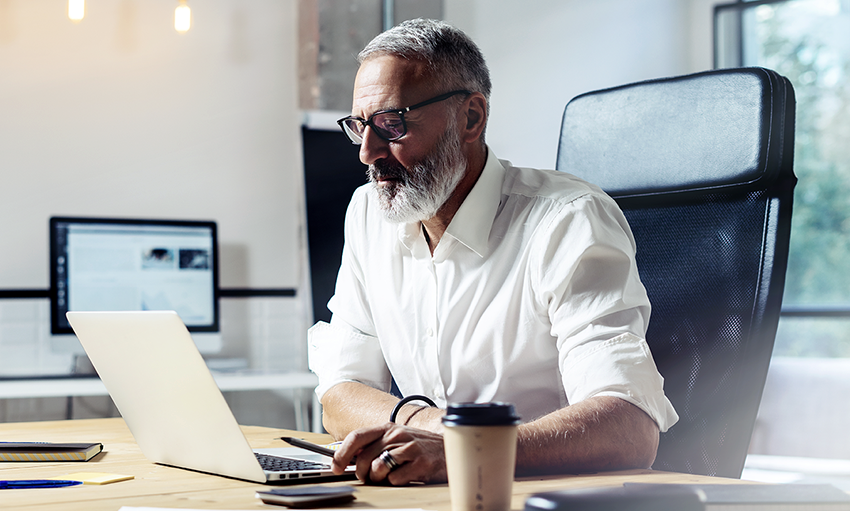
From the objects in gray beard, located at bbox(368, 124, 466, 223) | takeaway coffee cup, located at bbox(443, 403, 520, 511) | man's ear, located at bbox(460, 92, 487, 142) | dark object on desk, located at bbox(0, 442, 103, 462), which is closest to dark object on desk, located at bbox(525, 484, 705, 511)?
takeaway coffee cup, located at bbox(443, 403, 520, 511)

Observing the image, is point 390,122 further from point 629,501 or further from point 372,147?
point 629,501

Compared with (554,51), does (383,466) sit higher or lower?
lower

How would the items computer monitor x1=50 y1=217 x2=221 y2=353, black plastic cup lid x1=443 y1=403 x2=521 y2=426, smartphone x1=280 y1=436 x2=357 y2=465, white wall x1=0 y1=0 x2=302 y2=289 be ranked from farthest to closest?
white wall x1=0 y1=0 x2=302 y2=289
computer monitor x1=50 y1=217 x2=221 y2=353
smartphone x1=280 y1=436 x2=357 y2=465
black plastic cup lid x1=443 y1=403 x2=521 y2=426

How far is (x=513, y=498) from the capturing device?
77 centimetres

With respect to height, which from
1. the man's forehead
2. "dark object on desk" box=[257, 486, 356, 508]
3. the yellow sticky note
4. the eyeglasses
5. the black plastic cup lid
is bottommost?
the yellow sticky note

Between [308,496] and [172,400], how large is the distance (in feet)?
0.80

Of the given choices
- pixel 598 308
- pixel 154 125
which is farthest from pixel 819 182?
pixel 598 308

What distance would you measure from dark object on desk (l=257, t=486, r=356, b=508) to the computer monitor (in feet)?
7.43

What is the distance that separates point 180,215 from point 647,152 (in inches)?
92.2

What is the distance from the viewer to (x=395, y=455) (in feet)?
2.79

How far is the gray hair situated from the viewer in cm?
135

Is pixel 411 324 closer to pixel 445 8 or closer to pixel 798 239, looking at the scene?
pixel 445 8

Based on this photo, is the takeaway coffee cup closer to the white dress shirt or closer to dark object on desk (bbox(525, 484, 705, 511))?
dark object on desk (bbox(525, 484, 705, 511))

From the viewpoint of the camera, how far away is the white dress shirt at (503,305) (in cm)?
111
